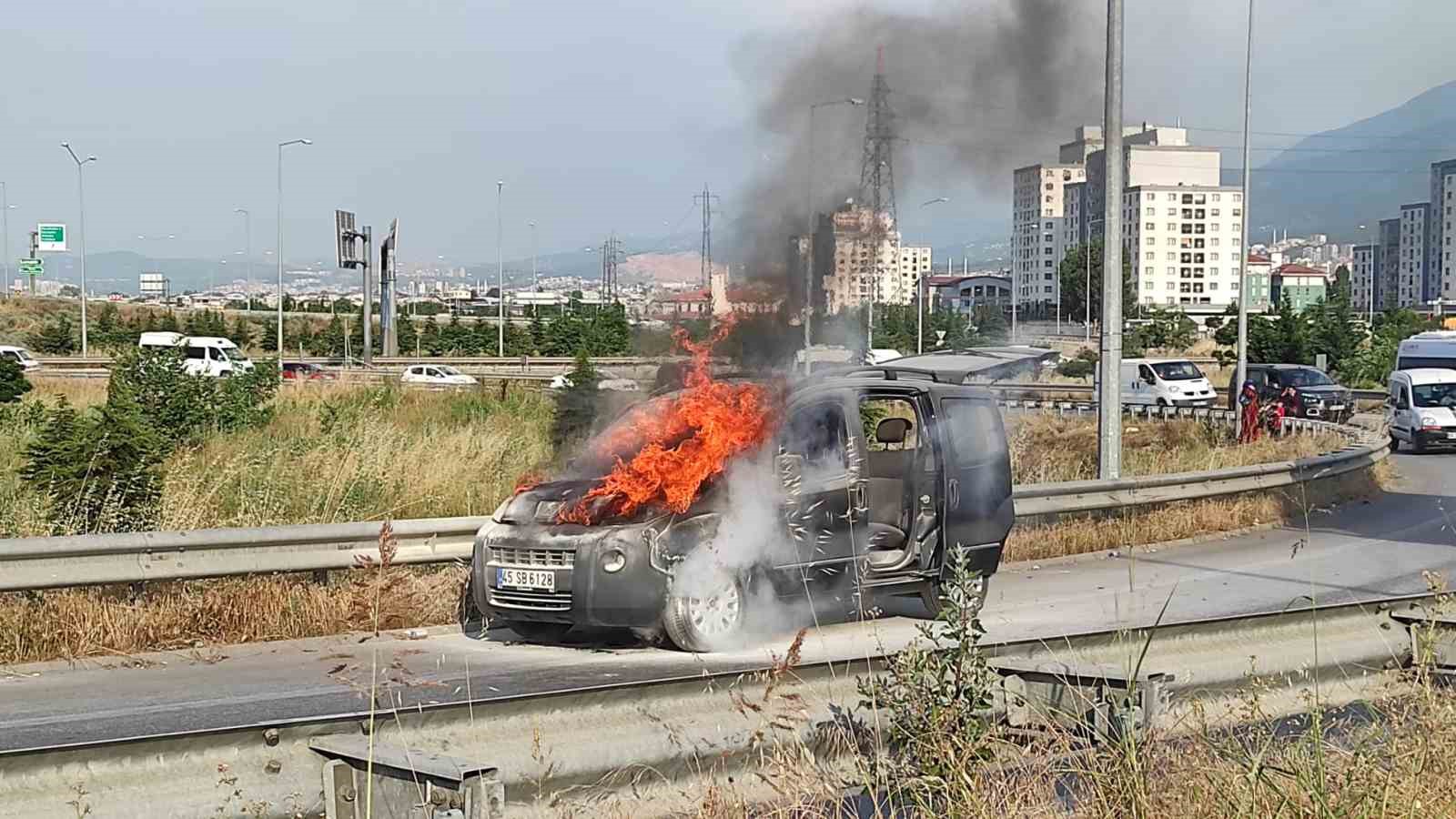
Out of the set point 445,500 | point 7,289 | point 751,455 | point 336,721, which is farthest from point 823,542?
point 7,289

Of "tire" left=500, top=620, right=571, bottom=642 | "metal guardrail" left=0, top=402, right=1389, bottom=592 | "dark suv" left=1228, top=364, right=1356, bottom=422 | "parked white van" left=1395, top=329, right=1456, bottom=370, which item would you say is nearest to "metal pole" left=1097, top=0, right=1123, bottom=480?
"tire" left=500, top=620, right=571, bottom=642

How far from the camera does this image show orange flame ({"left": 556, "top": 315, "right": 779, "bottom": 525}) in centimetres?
984

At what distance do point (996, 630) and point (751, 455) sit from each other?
2.22 m

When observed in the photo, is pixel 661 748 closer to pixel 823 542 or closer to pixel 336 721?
pixel 336 721

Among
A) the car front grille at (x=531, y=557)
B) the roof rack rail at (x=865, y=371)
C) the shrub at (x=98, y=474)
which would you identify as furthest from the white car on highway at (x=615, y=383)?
the shrub at (x=98, y=474)

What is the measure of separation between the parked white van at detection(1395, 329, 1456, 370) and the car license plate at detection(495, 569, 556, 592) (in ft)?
122

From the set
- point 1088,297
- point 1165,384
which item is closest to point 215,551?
point 1165,384

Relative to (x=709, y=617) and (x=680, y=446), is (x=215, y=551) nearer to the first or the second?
(x=680, y=446)

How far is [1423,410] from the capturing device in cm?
3406

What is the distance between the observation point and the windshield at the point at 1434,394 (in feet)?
113

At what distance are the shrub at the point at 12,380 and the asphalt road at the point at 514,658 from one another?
24852 millimetres

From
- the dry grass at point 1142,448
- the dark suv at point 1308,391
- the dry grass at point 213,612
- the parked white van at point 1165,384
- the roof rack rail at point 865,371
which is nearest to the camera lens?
the dry grass at point 213,612

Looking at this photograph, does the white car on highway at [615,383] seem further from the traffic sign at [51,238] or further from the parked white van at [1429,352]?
the traffic sign at [51,238]

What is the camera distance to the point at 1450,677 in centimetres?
589
